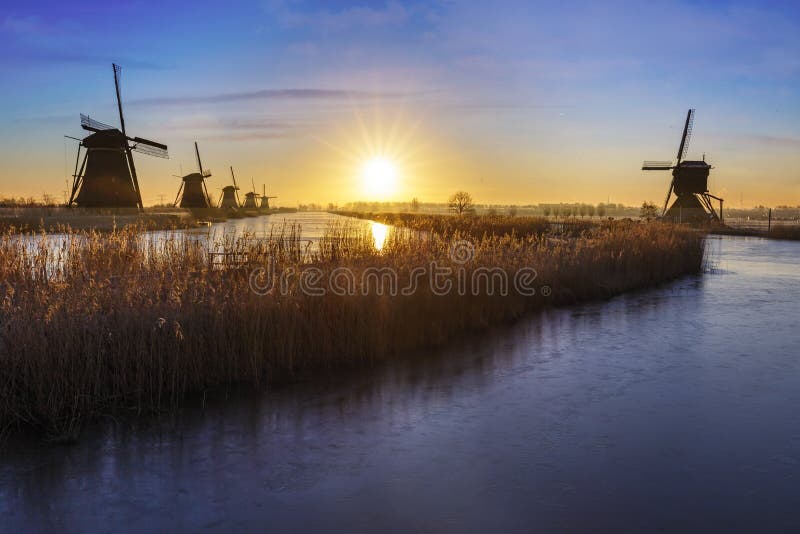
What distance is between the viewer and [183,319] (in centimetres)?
655

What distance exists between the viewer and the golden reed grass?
5.49 m

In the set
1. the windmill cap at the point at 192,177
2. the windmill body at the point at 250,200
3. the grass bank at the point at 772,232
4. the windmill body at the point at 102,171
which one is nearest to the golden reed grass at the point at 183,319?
the windmill body at the point at 102,171

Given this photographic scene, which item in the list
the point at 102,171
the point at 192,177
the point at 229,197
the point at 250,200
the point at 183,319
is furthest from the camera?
the point at 250,200

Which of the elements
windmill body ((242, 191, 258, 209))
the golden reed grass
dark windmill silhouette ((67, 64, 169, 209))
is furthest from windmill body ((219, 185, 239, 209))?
the golden reed grass

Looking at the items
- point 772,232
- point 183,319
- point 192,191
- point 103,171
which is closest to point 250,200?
point 192,191

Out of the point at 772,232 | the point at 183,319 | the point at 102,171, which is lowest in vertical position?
the point at 183,319

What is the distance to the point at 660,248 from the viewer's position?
1814 centimetres

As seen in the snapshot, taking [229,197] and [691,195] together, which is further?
[229,197]

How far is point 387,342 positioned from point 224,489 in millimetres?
4180

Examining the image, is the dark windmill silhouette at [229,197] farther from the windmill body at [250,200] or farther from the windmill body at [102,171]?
the windmill body at [102,171]

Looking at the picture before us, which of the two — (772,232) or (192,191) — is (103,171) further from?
(772,232)

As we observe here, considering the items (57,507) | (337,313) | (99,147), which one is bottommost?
(57,507)

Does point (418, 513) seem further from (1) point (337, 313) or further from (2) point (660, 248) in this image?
(2) point (660, 248)

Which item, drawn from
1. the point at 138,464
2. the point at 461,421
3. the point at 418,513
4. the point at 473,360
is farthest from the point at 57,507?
the point at 473,360
